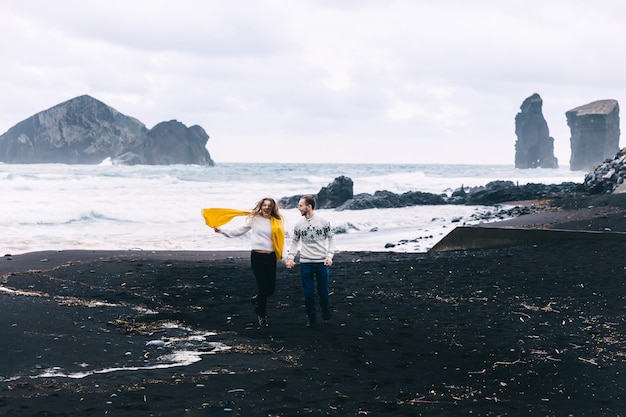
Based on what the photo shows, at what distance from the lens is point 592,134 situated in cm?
16812

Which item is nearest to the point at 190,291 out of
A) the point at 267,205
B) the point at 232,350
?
the point at 267,205

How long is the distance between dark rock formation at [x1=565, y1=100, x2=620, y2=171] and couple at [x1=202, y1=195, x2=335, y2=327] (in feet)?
552

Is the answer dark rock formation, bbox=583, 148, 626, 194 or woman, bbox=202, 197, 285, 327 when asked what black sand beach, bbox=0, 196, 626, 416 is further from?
dark rock formation, bbox=583, 148, 626, 194

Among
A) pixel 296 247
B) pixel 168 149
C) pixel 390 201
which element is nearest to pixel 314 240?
pixel 296 247

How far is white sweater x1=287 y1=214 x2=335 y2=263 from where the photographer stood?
9.48 metres

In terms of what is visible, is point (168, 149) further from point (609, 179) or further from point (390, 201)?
point (609, 179)

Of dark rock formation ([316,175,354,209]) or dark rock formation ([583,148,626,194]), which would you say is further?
dark rock formation ([316,175,354,209])

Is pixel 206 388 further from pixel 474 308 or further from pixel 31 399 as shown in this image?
pixel 474 308

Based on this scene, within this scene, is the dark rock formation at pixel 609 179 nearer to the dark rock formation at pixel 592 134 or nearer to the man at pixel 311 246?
the man at pixel 311 246

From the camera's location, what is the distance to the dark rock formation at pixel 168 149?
17012 centimetres

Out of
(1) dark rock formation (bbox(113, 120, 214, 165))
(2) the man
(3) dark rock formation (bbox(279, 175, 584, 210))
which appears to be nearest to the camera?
(2) the man

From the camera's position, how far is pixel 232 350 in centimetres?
845

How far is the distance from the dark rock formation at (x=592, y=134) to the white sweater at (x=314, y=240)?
553ft

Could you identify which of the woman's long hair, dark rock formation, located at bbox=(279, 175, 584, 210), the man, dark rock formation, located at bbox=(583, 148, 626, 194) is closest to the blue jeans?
the man
